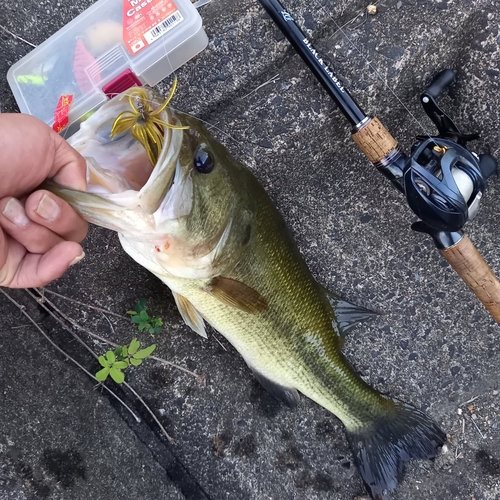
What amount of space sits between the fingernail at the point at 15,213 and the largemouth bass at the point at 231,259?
0.15 metres

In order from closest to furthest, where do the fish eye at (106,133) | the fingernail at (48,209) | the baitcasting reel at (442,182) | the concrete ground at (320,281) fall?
the fingernail at (48,209) < the fish eye at (106,133) < the baitcasting reel at (442,182) < the concrete ground at (320,281)

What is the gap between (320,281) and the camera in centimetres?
229

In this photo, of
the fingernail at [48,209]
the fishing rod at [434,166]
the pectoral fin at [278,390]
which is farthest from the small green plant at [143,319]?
the fishing rod at [434,166]

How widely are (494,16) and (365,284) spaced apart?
52.8 inches

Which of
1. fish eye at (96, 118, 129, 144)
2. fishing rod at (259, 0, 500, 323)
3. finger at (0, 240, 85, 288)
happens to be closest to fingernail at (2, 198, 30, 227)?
finger at (0, 240, 85, 288)

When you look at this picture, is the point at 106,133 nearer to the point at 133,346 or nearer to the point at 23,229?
the point at 23,229

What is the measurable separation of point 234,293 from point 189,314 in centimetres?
34

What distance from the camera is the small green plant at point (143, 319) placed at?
6.82 feet

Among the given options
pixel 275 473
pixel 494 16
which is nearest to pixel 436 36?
pixel 494 16

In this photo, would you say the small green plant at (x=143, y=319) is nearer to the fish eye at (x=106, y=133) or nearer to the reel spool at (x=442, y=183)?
the fish eye at (x=106, y=133)

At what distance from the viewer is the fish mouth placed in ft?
4.33

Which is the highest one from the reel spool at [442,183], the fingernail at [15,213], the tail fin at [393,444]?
the fingernail at [15,213]

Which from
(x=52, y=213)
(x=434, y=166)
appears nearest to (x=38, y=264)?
(x=52, y=213)

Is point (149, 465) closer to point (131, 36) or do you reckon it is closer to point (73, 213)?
point (73, 213)
